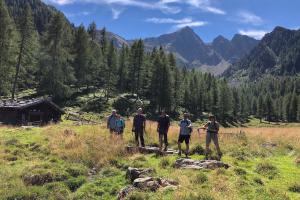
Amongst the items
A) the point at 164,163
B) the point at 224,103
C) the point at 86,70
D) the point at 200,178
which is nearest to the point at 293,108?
the point at 224,103

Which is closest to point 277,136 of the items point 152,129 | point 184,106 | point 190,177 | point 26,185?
point 152,129

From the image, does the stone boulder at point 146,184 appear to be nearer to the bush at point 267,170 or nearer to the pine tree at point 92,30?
the bush at point 267,170

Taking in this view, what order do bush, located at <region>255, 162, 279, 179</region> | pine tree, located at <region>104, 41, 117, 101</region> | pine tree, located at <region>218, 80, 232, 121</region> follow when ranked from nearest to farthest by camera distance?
bush, located at <region>255, 162, 279, 179</region> < pine tree, located at <region>104, 41, 117, 101</region> < pine tree, located at <region>218, 80, 232, 121</region>

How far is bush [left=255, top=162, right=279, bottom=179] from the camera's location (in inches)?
720

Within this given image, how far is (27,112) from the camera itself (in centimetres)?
4825

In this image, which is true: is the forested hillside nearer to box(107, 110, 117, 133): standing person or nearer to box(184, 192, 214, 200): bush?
box(107, 110, 117, 133): standing person

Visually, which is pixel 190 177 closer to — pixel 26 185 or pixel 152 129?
pixel 26 185

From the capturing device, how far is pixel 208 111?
405ft

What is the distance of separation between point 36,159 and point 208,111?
104316 millimetres

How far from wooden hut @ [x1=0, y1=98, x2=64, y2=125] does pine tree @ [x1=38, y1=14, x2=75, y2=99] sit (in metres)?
23.0

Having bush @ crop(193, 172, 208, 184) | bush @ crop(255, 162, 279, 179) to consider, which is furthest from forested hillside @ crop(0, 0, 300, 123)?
bush @ crop(193, 172, 208, 184)

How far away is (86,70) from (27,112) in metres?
41.5

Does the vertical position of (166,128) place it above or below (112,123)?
below

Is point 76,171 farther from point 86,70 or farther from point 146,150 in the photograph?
point 86,70
